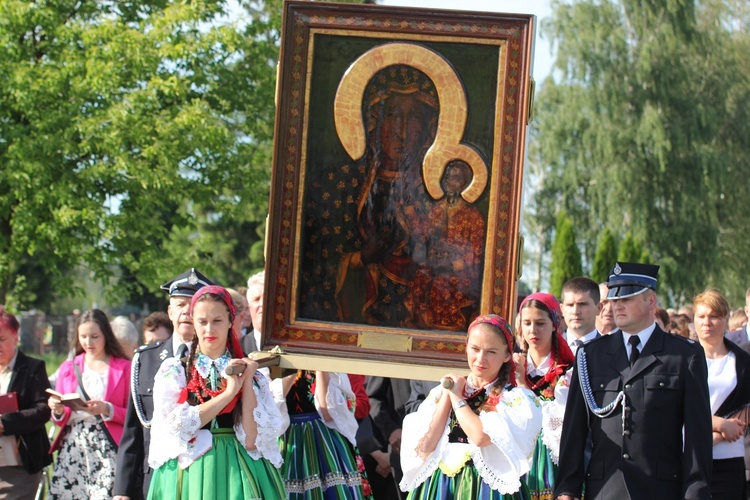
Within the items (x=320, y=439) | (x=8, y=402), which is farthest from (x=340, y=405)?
(x=8, y=402)

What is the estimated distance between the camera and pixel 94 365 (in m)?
8.12

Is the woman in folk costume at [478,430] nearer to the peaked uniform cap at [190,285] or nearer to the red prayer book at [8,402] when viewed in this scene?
the peaked uniform cap at [190,285]

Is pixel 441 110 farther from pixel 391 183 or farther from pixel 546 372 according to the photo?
pixel 546 372

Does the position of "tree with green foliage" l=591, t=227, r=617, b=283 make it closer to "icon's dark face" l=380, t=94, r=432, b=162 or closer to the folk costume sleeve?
"icon's dark face" l=380, t=94, r=432, b=162

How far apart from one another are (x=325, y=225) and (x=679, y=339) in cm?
190

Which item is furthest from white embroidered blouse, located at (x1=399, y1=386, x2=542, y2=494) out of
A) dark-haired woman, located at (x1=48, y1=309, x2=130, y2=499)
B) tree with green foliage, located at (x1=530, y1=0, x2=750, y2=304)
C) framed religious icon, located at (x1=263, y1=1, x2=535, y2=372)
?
tree with green foliage, located at (x1=530, y1=0, x2=750, y2=304)

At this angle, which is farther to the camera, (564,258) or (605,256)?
(564,258)

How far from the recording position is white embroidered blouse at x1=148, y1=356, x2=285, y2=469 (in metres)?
5.38

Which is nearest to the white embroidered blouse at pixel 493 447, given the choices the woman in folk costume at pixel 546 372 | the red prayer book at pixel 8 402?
the woman in folk costume at pixel 546 372

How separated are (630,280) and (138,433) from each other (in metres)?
2.89

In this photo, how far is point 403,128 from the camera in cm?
586

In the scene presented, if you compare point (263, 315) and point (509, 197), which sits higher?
point (509, 197)

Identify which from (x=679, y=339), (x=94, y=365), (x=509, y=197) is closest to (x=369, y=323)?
(x=509, y=197)

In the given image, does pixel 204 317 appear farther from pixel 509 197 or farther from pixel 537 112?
pixel 537 112
